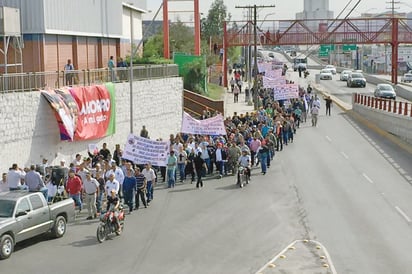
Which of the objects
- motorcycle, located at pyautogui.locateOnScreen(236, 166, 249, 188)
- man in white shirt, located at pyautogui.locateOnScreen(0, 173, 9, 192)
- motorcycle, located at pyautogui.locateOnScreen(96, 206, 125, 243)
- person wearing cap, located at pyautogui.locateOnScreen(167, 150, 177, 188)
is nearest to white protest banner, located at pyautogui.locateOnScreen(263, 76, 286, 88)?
motorcycle, located at pyautogui.locateOnScreen(236, 166, 249, 188)

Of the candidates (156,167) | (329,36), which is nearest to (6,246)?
(156,167)

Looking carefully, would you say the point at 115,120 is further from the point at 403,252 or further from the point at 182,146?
the point at 403,252

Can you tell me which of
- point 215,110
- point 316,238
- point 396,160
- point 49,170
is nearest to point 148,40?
point 215,110

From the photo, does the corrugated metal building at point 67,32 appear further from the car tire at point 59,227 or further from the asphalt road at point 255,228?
the car tire at point 59,227

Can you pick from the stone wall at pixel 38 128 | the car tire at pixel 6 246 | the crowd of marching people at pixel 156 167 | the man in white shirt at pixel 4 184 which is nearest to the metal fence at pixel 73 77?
the stone wall at pixel 38 128

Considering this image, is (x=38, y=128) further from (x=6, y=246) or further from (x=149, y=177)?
(x=6, y=246)

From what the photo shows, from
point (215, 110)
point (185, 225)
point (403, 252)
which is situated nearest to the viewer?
point (403, 252)

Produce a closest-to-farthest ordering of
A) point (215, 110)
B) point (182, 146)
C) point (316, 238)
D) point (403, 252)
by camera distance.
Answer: point (403, 252), point (316, 238), point (182, 146), point (215, 110)

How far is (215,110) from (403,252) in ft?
99.6

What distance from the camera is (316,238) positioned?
18391 millimetres

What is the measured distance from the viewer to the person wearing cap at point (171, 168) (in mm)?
25750

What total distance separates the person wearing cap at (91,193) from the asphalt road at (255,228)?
1.07 ft

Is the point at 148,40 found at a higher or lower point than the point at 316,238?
higher

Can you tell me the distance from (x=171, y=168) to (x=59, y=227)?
760 cm
